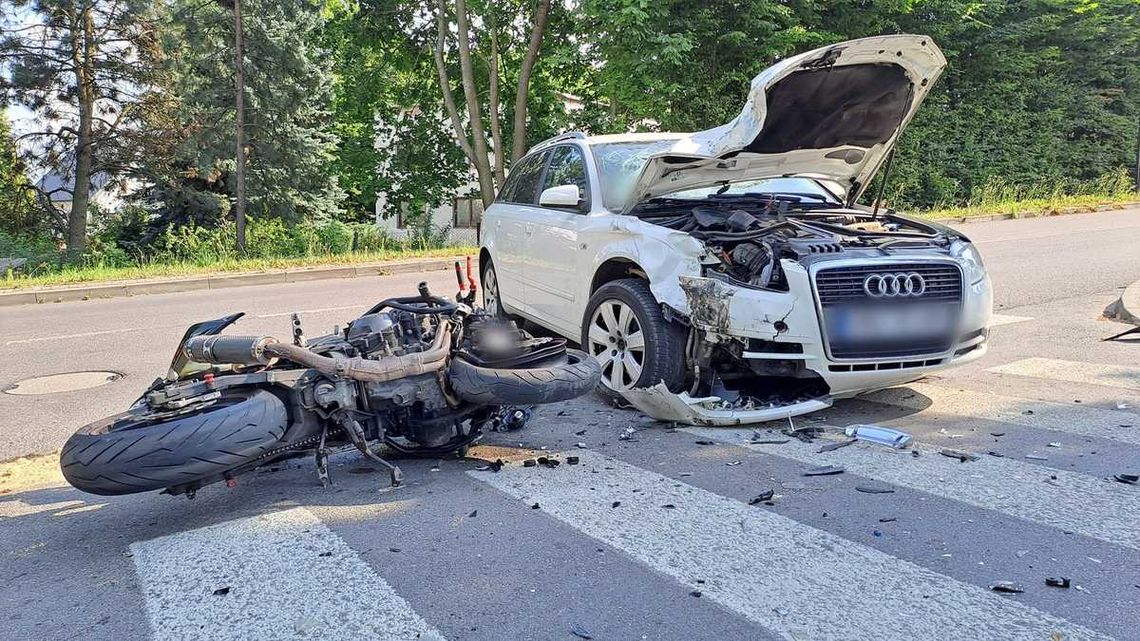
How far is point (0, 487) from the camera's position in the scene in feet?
15.0

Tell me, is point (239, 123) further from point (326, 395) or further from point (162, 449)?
point (162, 449)

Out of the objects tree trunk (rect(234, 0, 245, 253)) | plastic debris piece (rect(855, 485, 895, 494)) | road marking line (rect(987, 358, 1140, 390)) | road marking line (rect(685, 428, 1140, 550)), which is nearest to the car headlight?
road marking line (rect(685, 428, 1140, 550))

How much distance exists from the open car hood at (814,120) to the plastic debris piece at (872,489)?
2.50m

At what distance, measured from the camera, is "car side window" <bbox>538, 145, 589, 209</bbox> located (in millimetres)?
6488

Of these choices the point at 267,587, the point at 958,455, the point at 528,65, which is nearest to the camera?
the point at 267,587

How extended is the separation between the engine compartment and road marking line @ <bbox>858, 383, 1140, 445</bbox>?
1.11 meters

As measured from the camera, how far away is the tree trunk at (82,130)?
24.1 m

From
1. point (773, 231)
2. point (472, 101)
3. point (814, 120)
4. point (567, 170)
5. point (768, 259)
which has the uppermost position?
point (472, 101)

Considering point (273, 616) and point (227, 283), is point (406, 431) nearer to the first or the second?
point (273, 616)

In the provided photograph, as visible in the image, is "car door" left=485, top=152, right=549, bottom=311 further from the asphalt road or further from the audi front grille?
the audi front grille

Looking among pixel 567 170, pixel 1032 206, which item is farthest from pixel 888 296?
pixel 1032 206

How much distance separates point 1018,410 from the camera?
5371 mm

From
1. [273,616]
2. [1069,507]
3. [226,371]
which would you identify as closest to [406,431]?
[226,371]

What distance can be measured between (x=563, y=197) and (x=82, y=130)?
24.4m
